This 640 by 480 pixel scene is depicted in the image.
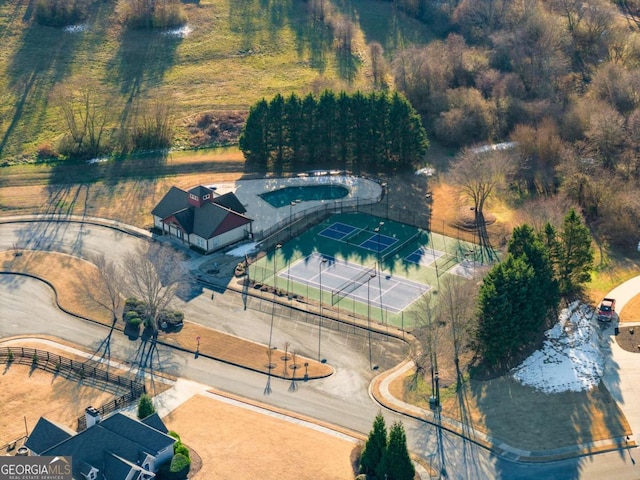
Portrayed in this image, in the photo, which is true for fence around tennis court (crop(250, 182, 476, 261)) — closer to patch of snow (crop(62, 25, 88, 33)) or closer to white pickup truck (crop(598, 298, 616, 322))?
white pickup truck (crop(598, 298, 616, 322))

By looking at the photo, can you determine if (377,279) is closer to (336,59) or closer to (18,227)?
(18,227)

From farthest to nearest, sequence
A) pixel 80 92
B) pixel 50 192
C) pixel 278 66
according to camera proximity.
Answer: pixel 278 66, pixel 80 92, pixel 50 192

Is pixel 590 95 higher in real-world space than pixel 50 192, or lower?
higher

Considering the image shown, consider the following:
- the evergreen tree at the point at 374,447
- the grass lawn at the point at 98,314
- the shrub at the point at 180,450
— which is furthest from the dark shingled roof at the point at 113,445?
the grass lawn at the point at 98,314

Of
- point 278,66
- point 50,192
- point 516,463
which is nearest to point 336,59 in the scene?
point 278,66

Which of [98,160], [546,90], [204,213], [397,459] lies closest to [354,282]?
[204,213]

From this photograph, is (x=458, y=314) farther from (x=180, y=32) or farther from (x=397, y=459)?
(x=180, y=32)
